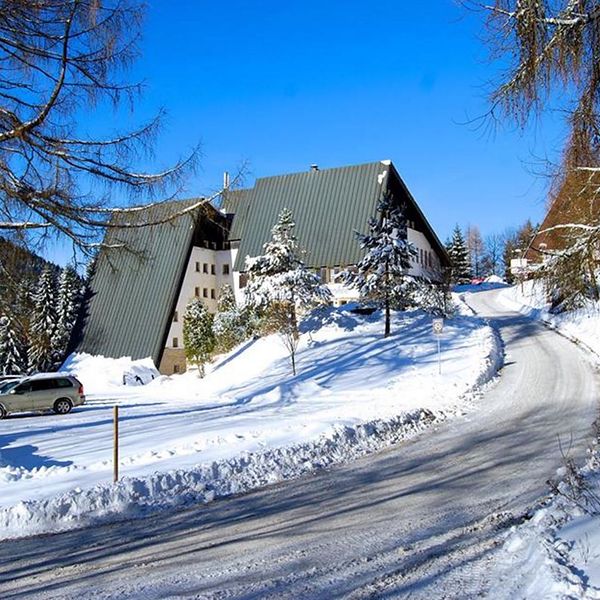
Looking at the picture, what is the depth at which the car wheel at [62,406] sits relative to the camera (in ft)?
85.8

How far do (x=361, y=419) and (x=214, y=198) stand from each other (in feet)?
29.6

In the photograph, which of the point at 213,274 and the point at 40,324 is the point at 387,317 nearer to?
the point at 213,274

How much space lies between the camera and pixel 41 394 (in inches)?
1027

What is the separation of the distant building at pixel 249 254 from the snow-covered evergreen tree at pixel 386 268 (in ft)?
31.9

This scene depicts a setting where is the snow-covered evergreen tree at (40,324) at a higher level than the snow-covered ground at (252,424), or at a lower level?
higher

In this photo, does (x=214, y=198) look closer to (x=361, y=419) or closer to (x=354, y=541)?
(x=354, y=541)

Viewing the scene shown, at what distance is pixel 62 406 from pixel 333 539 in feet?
72.0

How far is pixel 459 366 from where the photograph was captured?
81.8 ft

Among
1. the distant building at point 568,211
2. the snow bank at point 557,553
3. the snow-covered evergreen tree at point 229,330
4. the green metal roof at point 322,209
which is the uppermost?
the green metal roof at point 322,209

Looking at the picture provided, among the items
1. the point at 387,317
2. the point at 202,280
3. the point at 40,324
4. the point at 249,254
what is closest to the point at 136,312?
the point at 202,280

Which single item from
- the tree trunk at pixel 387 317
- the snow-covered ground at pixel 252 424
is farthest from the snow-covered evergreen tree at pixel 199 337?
the tree trunk at pixel 387 317

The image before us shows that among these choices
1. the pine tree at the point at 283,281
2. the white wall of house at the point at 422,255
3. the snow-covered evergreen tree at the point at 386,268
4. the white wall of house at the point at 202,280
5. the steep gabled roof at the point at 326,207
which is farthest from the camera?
the white wall of house at the point at 422,255

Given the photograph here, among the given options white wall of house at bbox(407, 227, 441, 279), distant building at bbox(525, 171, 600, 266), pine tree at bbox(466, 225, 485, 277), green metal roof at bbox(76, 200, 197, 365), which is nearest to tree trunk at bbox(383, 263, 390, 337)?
white wall of house at bbox(407, 227, 441, 279)

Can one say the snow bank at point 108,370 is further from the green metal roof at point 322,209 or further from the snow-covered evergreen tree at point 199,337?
the green metal roof at point 322,209
